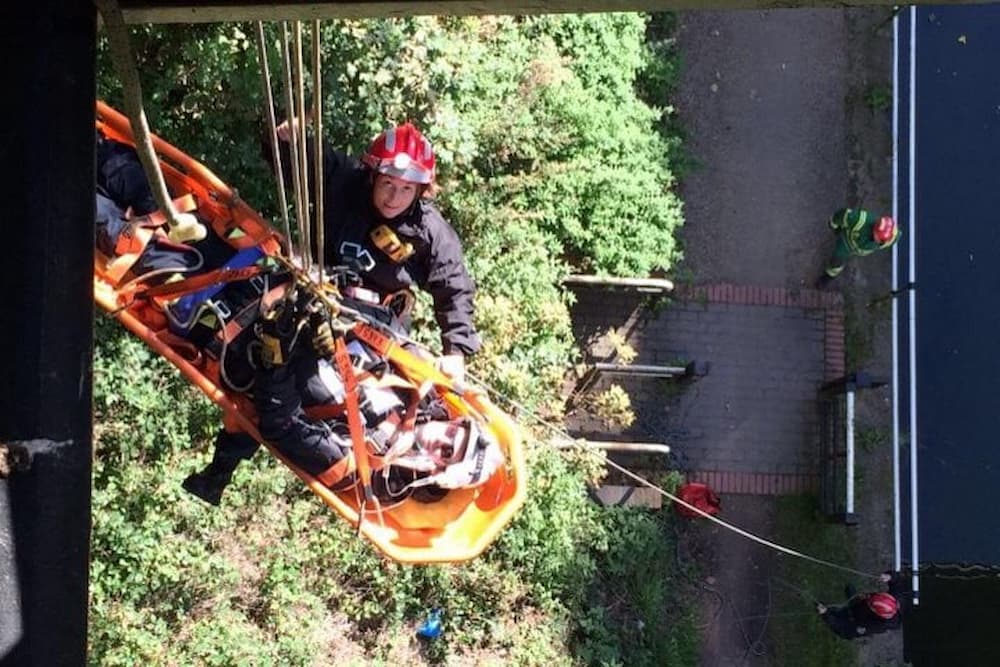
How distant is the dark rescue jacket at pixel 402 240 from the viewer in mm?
4168

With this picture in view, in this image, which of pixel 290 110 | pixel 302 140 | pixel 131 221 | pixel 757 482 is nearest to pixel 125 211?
pixel 131 221

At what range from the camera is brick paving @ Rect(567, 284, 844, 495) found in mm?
6434

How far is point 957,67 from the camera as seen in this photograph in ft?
23.5

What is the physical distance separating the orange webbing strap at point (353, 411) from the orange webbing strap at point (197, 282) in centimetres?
52

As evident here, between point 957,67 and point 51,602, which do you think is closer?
point 51,602

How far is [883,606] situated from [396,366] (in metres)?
3.53

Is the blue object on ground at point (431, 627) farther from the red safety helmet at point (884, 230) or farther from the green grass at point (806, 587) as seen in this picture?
the red safety helmet at point (884, 230)

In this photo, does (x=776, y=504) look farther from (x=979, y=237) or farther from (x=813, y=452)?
(x=979, y=237)

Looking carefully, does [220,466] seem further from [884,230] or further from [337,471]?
[884,230]

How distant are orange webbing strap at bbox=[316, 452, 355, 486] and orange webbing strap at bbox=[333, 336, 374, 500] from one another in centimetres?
7

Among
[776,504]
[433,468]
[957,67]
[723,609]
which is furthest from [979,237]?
[433,468]

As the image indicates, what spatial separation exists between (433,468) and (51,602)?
9.69 ft

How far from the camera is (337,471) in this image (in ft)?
13.9

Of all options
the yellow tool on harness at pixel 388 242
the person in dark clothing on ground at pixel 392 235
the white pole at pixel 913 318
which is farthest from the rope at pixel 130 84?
the white pole at pixel 913 318
